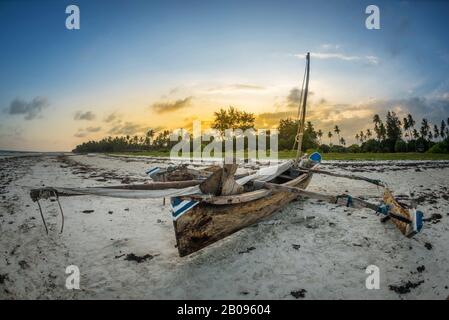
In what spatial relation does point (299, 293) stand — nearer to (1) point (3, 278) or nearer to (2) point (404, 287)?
(2) point (404, 287)

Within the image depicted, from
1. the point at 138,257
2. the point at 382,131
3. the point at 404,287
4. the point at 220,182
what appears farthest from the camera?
the point at 382,131

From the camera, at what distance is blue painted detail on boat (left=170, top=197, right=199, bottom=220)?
3758mm

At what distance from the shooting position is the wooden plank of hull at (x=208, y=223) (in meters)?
3.85

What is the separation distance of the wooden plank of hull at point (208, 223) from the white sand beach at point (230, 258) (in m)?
0.40

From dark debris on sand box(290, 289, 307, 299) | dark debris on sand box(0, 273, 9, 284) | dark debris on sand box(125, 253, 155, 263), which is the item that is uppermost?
dark debris on sand box(125, 253, 155, 263)

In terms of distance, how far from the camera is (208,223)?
13.4 ft

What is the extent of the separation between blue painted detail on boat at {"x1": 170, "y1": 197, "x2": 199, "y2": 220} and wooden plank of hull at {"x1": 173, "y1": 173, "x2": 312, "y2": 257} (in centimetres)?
6

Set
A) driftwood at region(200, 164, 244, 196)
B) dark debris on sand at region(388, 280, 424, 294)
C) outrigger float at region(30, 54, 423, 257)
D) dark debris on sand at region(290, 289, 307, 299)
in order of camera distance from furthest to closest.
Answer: driftwood at region(200, 164, 244, 196) < outrigger float at region(30, 54, 423, 257) < dark debris on sand at region(388, 280, 424, 294) < dark debris on sand at region(290, 289, 307, 299)

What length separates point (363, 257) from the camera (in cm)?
442

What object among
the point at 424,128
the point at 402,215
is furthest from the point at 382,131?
the point at 402,215

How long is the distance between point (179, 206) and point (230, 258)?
4.59 ft

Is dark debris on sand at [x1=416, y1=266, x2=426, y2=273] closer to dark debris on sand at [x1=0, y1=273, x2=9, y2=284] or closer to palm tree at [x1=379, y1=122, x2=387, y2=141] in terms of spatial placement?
dark debris on sand at [x1=0, y1=273, x2=9, y2=284]

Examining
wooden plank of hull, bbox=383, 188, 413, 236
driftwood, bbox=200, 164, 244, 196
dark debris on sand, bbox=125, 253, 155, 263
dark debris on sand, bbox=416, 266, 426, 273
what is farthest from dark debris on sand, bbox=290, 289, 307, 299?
wooden plank of hull, bbox=383, 188, 413, 236
